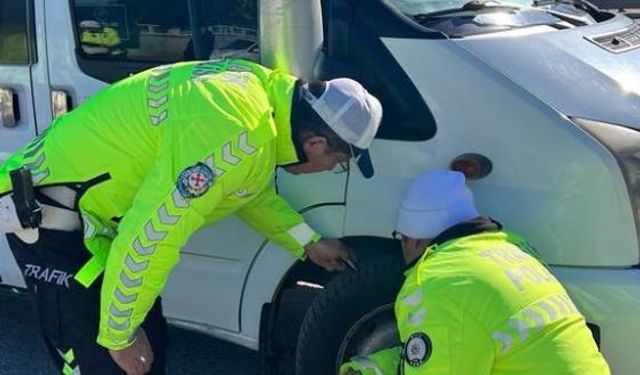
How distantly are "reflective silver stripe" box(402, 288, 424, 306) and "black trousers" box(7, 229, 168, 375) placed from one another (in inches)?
39.3

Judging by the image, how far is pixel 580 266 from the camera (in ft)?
9.12

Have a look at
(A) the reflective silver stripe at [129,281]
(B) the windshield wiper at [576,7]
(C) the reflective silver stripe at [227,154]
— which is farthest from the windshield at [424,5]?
(A) the reflective silver stripe at [129,281]

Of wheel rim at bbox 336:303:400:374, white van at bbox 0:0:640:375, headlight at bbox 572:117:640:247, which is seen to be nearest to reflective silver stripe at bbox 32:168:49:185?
white van at bbox 0:0:640:375

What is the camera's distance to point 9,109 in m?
3.60

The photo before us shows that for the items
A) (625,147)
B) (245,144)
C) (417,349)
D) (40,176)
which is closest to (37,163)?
(40,176)

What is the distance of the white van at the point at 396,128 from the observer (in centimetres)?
272

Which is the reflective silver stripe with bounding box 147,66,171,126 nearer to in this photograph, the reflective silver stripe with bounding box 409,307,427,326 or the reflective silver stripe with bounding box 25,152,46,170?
the reflective silver stripe with bounding box 25,152,46,170

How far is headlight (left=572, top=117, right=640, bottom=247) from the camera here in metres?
2.68

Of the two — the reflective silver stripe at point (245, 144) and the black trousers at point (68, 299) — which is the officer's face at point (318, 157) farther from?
the black trousers at point (68, 299)

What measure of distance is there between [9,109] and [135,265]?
4.89 ft

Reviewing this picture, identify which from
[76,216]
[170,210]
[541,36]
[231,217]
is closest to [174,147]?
[170,210]

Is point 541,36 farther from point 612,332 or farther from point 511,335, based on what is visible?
point 511,335

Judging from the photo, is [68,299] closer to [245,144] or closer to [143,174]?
[143,174]

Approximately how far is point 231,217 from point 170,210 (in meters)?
0.82
